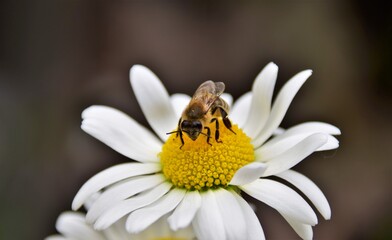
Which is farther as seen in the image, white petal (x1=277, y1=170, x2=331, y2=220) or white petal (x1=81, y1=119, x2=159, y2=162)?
white petal (x1=81, y1=119, x2=159, y2=162)

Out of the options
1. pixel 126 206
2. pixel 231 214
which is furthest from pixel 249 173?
pixel 126 206

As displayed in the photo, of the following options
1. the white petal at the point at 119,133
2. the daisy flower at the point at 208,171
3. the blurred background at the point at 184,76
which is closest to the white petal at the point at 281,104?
the daisy flower at the point at 208,171

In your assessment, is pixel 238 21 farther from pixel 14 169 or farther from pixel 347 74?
pixel 14 169

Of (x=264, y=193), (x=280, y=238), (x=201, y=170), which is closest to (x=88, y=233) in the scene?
(x=201, y=170)

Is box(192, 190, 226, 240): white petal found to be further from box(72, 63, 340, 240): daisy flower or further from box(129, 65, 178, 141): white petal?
box(129, 65, 178, 141): white petal

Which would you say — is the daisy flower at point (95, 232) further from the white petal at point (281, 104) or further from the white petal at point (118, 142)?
the white petal at point (281, 104)

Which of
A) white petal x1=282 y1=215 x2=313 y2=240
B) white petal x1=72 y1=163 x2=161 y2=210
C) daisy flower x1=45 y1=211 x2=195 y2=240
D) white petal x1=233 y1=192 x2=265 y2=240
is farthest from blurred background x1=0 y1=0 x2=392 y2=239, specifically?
white petal x1=233 y1=192 x2=265 y2=240

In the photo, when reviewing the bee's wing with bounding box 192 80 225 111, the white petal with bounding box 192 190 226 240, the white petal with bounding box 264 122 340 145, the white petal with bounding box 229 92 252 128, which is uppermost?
the bee's wing with bounding box 192 80 225 111
